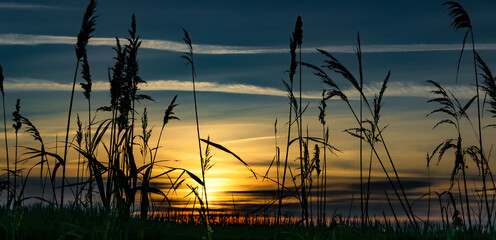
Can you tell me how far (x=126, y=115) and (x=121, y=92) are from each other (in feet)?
0.70

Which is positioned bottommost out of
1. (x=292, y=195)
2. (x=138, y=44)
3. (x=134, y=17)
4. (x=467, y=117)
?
(x=292, y=195)

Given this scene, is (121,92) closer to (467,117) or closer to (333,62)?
(333,62)

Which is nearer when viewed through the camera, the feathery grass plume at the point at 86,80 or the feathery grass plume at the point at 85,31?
the feathery grass plume at the point at 85,31

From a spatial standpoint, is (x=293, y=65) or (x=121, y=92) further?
(x=293, y=65)

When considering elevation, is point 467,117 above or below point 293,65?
below

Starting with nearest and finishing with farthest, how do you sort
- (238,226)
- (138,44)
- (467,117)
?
(138,44)
(467,117)
(238,226)

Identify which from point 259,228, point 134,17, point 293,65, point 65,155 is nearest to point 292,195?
point 293,65

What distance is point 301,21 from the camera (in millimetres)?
5176

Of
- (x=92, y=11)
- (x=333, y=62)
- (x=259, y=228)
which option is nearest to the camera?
(x=333, y=62)

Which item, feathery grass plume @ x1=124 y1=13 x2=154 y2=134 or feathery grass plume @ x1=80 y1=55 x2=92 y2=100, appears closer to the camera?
feathery grass plume @ x1=124 y1=13 x2=154 y2=134

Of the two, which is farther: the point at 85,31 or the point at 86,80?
the point at 86,80

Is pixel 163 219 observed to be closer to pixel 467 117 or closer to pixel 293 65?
pixel 293 65

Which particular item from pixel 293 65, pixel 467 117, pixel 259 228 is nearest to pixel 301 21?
pixel 293 65

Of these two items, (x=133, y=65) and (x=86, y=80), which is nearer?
(x=133, y=65)
